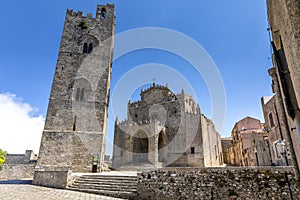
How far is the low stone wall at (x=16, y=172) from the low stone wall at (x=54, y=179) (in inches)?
221

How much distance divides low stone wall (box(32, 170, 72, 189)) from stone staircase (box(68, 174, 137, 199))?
464mm

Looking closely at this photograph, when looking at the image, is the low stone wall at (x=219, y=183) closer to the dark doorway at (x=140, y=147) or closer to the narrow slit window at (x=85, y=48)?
the dark doorway at (x=140, y=147)

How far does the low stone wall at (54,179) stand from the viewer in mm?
10227

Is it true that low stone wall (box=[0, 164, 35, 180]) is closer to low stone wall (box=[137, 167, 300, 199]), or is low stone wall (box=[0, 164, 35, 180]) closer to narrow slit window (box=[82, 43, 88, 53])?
low stone wall (box=[137, 167, 300, 199])

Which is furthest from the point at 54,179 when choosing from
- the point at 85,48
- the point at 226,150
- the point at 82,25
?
the point at 226,150

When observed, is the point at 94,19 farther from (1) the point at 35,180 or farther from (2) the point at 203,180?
(2) the point at 203,180

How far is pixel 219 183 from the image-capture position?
7.53 m

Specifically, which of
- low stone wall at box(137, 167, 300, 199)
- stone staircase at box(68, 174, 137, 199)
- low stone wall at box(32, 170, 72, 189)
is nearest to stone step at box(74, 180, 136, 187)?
stone staircase at box(68, 174, 137, 199)

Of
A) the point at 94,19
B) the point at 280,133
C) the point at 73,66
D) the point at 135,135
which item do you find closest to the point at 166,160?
the point at 135,135

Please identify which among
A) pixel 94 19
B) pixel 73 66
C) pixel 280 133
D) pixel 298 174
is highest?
pixel 94 19

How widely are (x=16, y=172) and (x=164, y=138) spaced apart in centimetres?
1547

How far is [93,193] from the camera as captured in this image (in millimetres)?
9078

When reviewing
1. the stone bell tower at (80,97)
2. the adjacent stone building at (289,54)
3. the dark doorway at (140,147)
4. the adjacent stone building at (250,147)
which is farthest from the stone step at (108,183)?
the adjacent stone building at (250,147)

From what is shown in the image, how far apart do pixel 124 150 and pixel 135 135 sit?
2.21 metres
